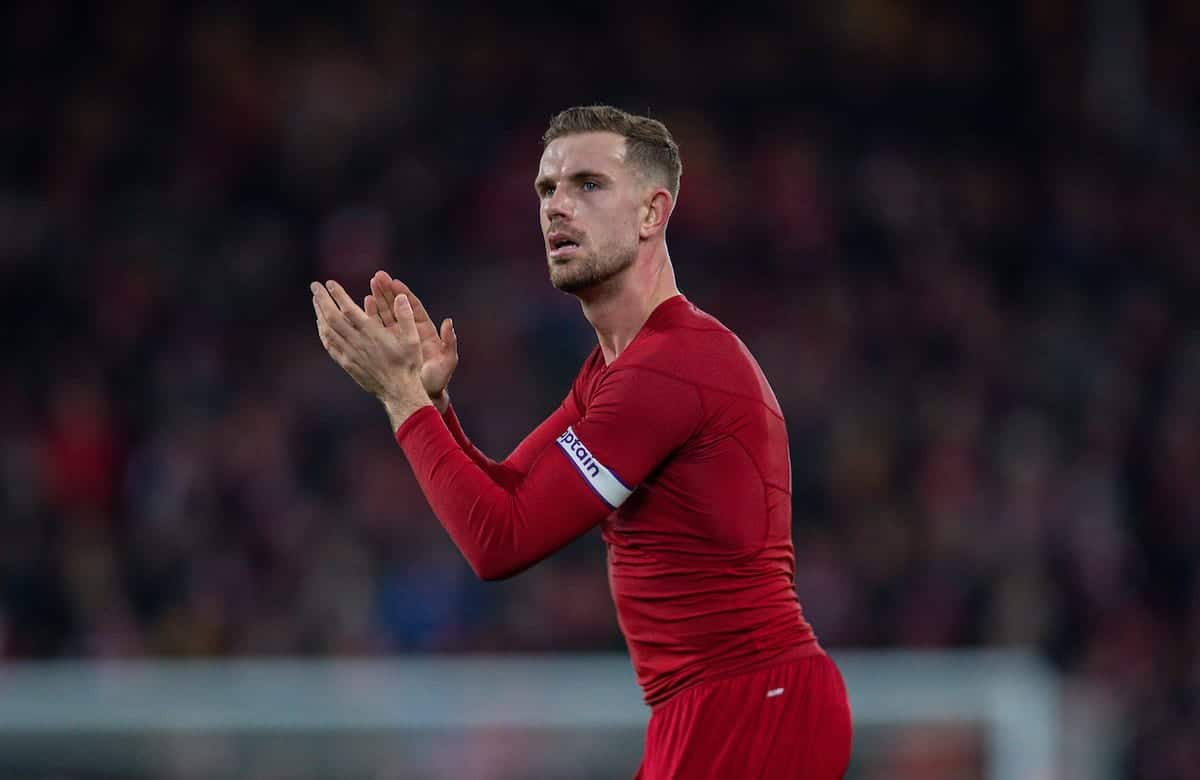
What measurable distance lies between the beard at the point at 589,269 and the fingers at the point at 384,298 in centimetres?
35

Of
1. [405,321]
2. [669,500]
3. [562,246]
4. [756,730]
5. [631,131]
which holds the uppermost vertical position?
[631,131]

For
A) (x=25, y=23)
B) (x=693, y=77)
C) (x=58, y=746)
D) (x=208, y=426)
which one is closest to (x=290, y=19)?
(x=25, y=23)

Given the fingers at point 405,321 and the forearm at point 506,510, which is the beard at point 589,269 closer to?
the fingers at point 405,321

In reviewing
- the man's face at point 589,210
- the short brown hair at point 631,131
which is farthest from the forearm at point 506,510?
the short brown hair at point 631,131

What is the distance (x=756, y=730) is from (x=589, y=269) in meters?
1.03

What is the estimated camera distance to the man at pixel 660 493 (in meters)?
3.54

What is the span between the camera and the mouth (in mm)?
3779

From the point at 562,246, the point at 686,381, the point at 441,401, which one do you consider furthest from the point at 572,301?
the point at 686,381

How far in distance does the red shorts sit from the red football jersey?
4cm

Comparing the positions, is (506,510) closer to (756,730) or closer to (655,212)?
(756,730)

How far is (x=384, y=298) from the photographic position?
374 centimetres

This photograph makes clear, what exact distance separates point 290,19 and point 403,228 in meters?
2.35

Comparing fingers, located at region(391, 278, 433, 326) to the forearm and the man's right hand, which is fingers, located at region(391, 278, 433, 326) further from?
the forearm

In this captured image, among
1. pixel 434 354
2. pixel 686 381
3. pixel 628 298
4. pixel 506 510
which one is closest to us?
pixel 506 510
